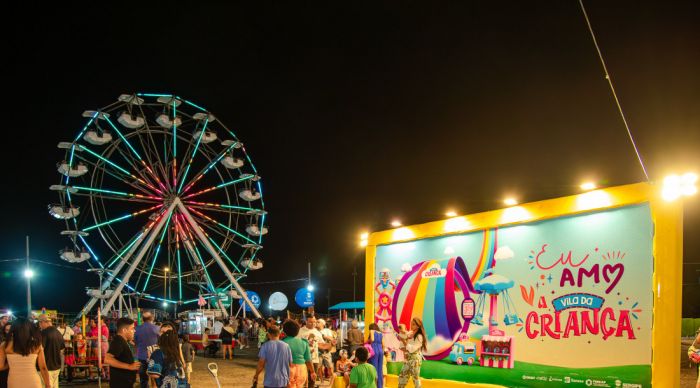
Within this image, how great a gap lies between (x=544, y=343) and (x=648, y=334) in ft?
6.72

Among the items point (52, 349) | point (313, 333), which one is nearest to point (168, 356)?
point (52, 349)

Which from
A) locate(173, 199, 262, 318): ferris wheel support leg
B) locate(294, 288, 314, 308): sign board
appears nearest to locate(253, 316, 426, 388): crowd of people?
locate(294, 288, 314, 308): sign board

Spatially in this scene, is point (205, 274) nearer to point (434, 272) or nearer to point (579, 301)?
point (434, 272)

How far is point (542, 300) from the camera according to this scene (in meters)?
11.4

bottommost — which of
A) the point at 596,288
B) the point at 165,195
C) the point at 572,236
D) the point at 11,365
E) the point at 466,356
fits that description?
the point at 466,356

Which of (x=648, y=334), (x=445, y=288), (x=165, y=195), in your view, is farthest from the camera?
(x=165, y=195)

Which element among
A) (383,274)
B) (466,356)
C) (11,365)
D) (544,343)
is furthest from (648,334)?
(11,365)

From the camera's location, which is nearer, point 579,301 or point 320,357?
point 579,301

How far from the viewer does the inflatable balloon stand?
13.1 m

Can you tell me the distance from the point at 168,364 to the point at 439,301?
7.62m

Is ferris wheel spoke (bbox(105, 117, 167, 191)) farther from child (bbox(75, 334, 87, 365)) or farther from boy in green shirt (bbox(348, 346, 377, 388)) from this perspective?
boy in green shirt (bbox(348, 346, 377, 388))

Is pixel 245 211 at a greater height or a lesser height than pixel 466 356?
greater

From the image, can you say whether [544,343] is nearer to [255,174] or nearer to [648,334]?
[648,334]

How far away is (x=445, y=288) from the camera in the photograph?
13.6 metres
